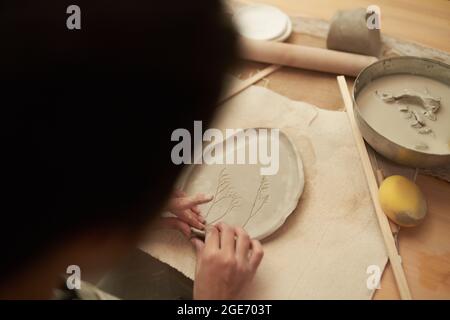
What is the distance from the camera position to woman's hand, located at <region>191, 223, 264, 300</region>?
28.0 inches

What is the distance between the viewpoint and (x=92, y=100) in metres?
0.35

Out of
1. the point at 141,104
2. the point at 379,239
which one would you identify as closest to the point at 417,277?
the point at 379,239

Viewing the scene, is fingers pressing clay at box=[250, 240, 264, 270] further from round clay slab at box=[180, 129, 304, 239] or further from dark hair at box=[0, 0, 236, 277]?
dark hair at box=[0, 0, 236, 277]

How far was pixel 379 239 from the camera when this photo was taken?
31.0 inches

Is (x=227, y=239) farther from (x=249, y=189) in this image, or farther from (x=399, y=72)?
(x=399, y=72)

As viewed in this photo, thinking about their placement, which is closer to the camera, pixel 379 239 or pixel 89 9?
pixel 89 9

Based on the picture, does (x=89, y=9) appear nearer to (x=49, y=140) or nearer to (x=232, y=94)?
(x=49, y=140)

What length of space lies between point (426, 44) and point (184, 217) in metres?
0.78

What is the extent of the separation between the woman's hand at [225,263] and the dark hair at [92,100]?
333mm

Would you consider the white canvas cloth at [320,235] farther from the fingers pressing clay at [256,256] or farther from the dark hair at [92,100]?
the dark hair at [92,100]

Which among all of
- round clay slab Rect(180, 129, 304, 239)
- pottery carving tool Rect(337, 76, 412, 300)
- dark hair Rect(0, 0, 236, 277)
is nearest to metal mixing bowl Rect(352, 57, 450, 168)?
pottery carving tool Rect(337, 76, 412, 300)

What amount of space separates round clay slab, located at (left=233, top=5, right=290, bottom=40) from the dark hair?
0.68 metres
